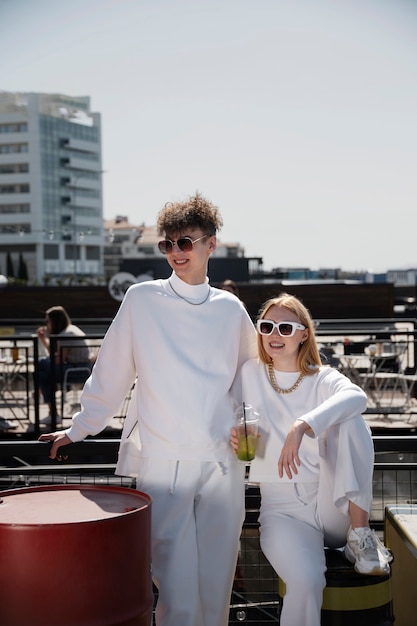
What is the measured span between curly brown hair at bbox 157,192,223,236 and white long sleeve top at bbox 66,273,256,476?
0.16m

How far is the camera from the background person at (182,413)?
2.71m

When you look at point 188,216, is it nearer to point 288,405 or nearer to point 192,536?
point 288,405

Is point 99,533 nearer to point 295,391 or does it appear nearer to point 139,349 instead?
point 139,349

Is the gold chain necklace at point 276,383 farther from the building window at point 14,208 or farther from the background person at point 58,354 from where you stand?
the building window at point 14,208

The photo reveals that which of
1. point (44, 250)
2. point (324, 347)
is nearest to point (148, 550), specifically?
point (324, 347)

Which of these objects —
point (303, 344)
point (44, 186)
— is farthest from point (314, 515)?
point (44, 186)

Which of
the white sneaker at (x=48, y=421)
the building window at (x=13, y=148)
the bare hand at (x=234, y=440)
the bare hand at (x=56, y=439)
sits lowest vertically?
the white sneaker at (x=48, y=421)

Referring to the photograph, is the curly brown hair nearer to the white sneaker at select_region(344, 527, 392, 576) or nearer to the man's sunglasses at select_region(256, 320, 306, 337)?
the man's sunglasses at select_region(256, 320, 306, 337)

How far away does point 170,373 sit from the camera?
2.74 metres

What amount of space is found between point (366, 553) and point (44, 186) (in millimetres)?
123205

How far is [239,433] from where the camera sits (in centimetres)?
265

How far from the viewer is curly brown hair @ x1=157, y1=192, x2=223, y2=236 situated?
2836 millimetres

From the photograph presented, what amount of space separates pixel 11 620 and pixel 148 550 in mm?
390

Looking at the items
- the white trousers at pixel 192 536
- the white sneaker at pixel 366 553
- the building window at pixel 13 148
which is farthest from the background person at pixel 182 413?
the building window at pixel 13 148
